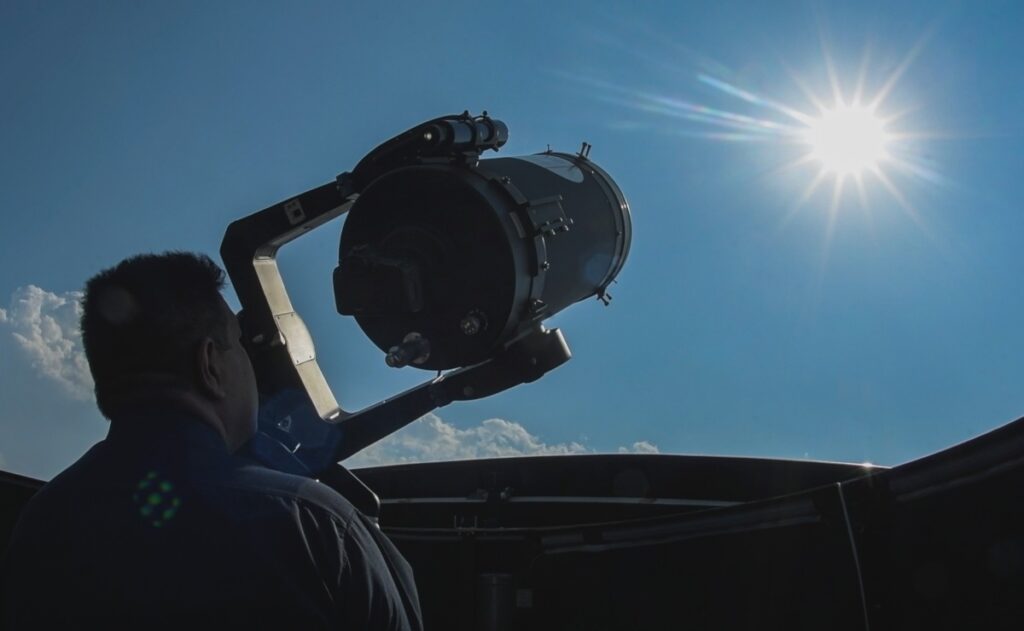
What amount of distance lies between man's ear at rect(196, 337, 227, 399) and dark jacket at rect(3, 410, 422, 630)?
258mm

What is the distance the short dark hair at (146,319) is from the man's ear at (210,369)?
0.03 metres

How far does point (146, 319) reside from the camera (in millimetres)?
2551

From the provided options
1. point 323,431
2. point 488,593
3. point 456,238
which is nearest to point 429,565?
point 488,593

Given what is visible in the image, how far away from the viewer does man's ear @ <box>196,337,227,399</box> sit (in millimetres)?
2516

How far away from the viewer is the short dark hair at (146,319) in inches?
99.0

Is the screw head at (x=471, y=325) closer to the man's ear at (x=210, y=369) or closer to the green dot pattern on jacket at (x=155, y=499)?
the man's ear at (x=210, y=369)

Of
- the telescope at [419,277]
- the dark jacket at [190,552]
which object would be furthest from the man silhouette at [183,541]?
the telescope at [419,277]

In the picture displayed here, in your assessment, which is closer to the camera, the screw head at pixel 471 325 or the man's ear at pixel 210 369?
the man's ear at pixel 210 369

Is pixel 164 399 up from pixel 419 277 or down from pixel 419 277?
down

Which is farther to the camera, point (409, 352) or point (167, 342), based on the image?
point (409, 352)

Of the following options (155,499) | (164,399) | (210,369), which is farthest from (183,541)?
(210,369)

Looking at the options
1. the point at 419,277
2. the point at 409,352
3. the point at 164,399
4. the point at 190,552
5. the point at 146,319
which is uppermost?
the point at 419,277

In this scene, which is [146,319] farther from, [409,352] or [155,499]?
[409,352]

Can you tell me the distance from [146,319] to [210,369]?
0.78ft
